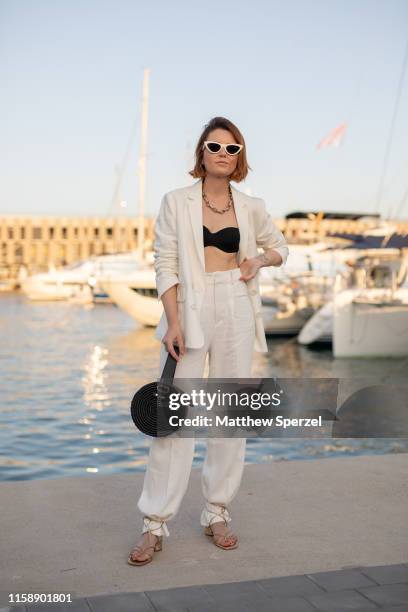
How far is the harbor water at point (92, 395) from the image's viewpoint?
356 inches

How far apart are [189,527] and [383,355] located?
19514mm

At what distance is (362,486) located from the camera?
15.5ft

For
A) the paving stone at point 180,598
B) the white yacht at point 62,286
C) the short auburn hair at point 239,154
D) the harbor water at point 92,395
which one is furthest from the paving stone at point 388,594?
the white yacht at point 62,286

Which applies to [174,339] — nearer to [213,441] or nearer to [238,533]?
[213,441]

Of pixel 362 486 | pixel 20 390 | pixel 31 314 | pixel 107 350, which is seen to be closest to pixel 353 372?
pixel 107 350

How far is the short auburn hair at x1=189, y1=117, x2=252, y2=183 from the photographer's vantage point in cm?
383

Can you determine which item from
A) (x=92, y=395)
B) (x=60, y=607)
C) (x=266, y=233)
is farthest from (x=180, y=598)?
(x=92, y=395)

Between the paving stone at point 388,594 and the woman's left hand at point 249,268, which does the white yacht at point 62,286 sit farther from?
the paving stone at point 388,594

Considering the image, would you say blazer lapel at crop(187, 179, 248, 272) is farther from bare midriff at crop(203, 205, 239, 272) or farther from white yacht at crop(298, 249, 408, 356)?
white yacht at crop(298, 249, 408, 356)

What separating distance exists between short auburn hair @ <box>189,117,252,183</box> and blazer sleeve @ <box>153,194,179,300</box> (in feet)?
0.87

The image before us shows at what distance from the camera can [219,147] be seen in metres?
3.81

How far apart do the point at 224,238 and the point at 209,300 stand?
0.28 metres

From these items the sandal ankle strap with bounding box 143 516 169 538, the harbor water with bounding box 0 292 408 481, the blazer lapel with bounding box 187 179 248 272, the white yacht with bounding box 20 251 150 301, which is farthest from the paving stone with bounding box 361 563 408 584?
the white yacht with bounding box 20 251 150 301

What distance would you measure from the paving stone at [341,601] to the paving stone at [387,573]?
182 mm
